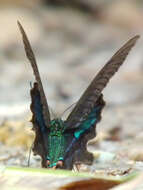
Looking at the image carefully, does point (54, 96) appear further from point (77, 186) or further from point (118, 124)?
point (77, 186)

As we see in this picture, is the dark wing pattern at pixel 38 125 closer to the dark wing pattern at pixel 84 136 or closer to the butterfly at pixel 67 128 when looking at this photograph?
the butterfly at pixel 67 128

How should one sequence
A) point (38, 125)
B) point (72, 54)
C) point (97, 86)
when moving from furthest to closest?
point (72, 54) → point (38, 125) → point (97, 86)

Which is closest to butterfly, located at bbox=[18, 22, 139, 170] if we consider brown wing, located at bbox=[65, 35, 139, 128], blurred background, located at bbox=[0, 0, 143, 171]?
brown wing, located at bbox=[65, 35, 139, 128]

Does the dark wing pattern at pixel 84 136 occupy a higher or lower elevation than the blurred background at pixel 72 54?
lower

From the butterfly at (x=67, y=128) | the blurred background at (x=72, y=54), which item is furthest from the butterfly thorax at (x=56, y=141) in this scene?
the blurred background at (x=72, y=54)

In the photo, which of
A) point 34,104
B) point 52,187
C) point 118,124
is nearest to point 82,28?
point 118,124

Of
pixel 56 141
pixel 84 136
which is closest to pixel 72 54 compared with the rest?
pixel 84 136

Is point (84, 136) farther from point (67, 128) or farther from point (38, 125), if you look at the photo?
point (38, 125)
